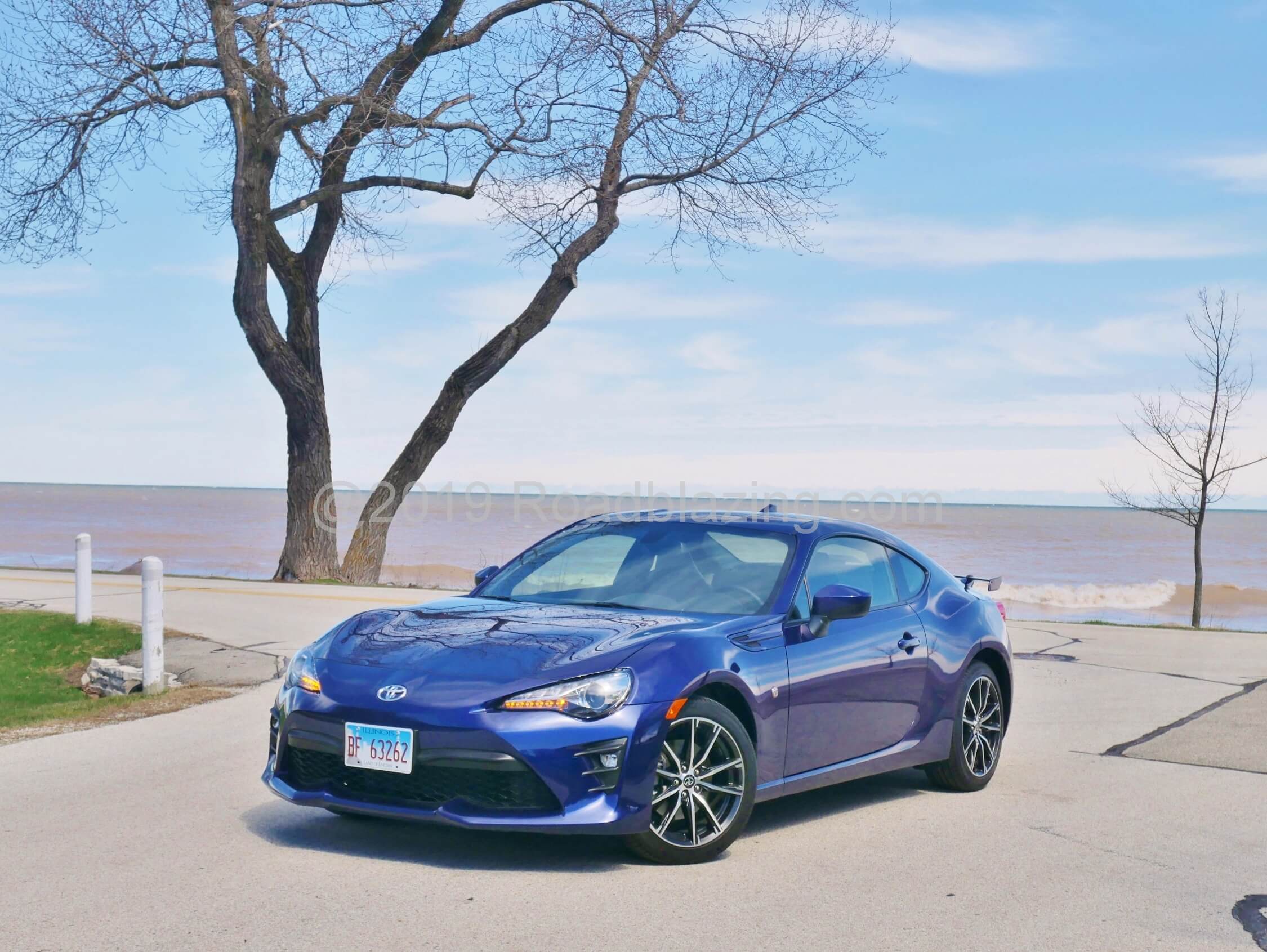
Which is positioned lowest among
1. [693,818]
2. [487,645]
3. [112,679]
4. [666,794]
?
[112,679]

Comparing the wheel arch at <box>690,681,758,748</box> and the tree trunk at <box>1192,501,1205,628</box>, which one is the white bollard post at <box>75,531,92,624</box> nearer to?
the wheel arch at <box>690,681,758,748</box>

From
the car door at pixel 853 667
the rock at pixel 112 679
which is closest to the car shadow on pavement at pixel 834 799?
the car door at pixel 853 667

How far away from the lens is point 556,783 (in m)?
5.19

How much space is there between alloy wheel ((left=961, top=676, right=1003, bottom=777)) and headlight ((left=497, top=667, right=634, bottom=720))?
2.73 metres

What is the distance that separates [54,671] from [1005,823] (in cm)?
934

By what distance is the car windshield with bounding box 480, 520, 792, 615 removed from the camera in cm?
648

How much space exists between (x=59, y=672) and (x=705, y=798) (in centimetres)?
893

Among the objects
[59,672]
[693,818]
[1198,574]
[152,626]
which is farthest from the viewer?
[1198,574]

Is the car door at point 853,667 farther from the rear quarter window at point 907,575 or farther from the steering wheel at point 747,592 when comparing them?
the steering wheel at point 747,592

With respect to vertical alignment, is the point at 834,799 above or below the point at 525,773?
below

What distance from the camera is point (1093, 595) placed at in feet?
131

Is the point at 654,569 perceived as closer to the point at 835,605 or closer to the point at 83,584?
the point at 835,605

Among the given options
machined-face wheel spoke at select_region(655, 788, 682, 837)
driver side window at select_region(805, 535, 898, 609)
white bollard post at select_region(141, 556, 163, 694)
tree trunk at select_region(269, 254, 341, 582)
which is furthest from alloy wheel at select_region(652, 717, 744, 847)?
tree trunk at select_region(269, 254, 341, 582)

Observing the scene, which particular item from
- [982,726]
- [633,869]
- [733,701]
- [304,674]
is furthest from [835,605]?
[304,674]
